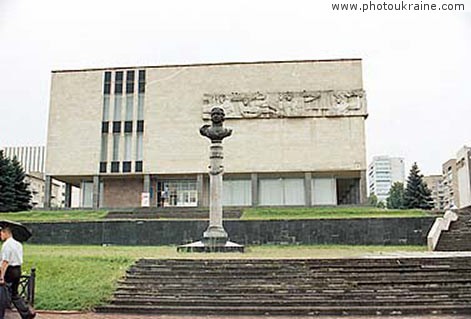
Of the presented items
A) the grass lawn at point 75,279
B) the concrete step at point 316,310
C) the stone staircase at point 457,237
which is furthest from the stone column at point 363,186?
the concrete step at point 316,310

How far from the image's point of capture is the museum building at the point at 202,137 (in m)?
39.0

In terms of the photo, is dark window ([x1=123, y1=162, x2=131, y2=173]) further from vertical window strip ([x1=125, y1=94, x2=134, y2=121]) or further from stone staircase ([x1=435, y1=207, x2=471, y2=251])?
stone staircase ([x1=435, y1=207, x2=471, y2=251])

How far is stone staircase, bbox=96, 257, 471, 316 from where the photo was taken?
Result: 10695mm

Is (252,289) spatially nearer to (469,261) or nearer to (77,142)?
(469,261)

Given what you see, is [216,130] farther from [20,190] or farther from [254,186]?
[20,190]

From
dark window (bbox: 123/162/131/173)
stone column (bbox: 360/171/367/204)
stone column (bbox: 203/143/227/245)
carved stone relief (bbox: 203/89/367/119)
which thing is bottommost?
stone column (bbox: 203/143/227/245)

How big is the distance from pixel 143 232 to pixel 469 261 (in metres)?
16.6

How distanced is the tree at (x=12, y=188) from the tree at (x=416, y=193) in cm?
3420

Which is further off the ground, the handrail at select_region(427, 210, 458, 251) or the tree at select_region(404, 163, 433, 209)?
the tree at select_region(404, 163, 433, 209)

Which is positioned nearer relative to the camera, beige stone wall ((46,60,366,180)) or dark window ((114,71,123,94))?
beige stone wall ((46,60,366,180))

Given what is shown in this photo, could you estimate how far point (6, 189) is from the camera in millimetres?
42719

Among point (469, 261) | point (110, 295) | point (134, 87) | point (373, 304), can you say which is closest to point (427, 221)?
point (469, 261)

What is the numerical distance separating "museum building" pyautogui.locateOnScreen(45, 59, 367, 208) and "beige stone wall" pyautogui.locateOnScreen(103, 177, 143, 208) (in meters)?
0.08

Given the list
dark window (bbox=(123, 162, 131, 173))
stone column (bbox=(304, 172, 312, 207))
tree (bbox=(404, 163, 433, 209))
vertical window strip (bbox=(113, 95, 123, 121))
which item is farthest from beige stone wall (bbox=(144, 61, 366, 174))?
tree (bbox=(404, 163, 433, 209))
